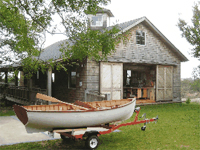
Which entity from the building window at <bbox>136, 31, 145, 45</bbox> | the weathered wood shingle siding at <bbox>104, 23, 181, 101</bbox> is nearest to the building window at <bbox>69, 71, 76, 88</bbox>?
the weathered wood shingle siding at <bbox>104, 23, 181, 101</bbox>

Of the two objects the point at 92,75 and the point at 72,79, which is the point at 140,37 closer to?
the point at 92,75

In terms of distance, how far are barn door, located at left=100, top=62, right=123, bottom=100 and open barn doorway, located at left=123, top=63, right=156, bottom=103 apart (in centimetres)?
225

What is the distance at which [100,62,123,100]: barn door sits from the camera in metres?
13.8

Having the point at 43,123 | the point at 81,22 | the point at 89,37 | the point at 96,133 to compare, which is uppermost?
the point at 81,22

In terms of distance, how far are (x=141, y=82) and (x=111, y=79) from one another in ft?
20.1

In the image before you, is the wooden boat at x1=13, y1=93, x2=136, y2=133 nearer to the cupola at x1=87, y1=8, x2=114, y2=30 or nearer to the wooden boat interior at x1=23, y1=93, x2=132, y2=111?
the wooden boat interior at x1=23, y1=93, x2=132, y2=111

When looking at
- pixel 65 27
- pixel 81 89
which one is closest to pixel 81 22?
pixel 65 27

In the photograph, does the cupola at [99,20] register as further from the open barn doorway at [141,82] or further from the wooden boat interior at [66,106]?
the wooden boat interior at [66,106]

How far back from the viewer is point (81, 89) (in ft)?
45.2

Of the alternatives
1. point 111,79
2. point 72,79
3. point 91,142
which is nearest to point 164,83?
point 111,79

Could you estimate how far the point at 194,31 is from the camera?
18.1m

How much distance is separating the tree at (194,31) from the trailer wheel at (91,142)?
1524 centimetres

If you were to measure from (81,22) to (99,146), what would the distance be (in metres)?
5.84

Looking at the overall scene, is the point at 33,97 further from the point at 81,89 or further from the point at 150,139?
the point at 150,139
